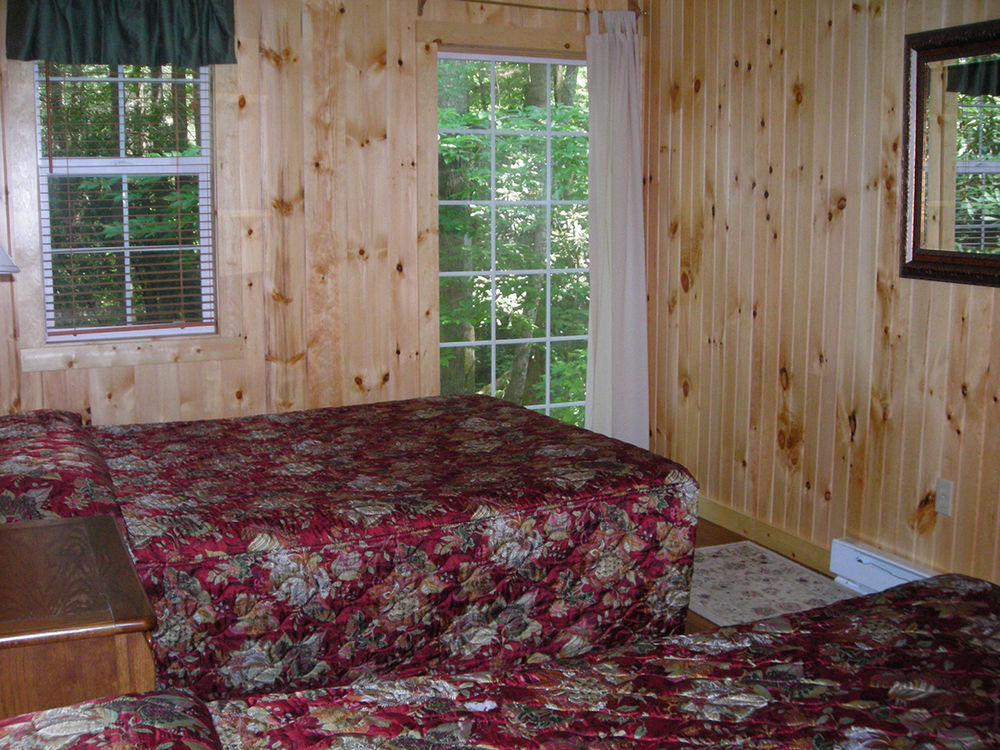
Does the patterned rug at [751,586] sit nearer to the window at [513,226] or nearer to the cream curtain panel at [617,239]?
the cream curtain panel at [617,239]

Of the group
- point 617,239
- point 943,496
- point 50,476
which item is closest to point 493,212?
point 617,239

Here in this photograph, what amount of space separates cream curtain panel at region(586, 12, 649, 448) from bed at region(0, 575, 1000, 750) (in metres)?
2.95

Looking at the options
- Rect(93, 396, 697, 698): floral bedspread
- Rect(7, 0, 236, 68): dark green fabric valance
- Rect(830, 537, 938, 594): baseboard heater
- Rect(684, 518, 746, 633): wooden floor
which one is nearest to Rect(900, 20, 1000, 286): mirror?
Rect(830, 537, 938, 594): baseboard heater

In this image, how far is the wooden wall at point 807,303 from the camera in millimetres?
3359

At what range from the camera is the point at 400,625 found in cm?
260

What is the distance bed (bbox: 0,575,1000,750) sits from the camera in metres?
1.52

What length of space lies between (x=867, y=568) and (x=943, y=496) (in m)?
0.41

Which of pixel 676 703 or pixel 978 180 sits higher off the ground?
pixel 978 180

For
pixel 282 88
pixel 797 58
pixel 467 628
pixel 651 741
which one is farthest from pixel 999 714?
pixel 282 88

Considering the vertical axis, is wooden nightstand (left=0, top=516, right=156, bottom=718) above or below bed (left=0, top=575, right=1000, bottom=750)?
above

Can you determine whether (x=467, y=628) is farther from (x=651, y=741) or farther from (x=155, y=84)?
(x=155, y=84)

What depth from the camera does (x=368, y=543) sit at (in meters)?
2.56

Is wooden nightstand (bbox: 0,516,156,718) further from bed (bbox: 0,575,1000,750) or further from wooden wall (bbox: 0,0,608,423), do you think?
wooden wall (bbox: 0,0,608,423)

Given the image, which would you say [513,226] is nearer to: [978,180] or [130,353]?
[130,353]
